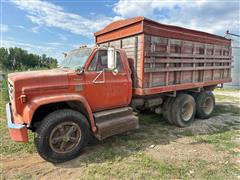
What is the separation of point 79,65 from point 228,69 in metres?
6.22

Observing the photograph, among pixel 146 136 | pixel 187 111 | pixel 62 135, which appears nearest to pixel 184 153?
pixel 146 136

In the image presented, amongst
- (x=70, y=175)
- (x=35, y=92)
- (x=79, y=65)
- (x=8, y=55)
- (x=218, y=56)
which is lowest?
(x=70, y=175)

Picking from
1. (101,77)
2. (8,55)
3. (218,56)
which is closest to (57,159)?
(101,77)

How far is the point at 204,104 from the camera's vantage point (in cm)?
677

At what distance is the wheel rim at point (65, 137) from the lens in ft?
11.9

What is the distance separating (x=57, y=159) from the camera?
3615 mm

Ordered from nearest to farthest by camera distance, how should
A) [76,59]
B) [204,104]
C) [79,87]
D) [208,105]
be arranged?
[79,87] → [76,59] → [204,104] → [208,105]

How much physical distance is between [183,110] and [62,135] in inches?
155

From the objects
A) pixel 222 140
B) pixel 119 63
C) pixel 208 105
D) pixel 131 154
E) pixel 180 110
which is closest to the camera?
pixel 131 154

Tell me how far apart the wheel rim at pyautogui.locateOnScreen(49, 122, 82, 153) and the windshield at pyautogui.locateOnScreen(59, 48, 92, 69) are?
1.28 meters

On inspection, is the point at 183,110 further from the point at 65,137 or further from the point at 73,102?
the point at 65,137

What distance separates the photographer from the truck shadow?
12.7 ft

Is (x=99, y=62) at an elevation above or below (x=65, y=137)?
above

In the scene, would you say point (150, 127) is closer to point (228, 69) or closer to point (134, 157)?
point (134, 157)
